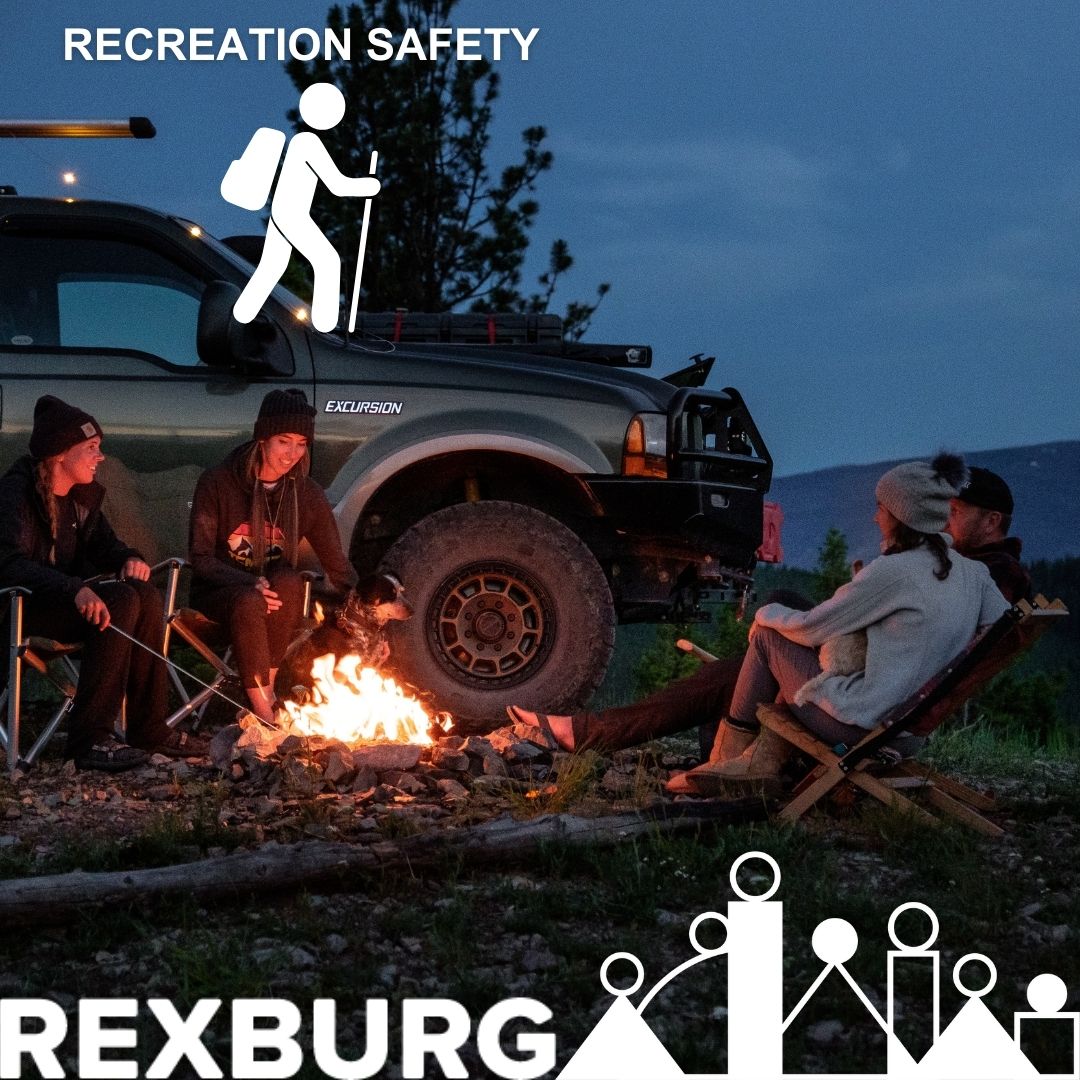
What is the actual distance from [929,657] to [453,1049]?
98.7 inches

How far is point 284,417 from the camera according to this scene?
6961 millimetres

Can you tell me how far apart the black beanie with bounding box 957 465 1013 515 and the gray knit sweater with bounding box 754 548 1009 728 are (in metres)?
0.62

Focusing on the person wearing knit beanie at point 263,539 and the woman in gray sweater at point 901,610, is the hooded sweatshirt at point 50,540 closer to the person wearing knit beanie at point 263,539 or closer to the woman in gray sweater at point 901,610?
the person wearing knit beanie at point 263,539

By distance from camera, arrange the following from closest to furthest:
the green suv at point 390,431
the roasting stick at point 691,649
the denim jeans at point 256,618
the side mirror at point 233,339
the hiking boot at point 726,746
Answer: the hiking boot at point 726,746, the roasting stick at point 691,649, the denim jeans at point 256,618, the side mirror at point 233,339, the green suv at point 390,431

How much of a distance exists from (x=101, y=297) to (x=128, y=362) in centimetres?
36

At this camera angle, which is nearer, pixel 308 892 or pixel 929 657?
pixel 308 892

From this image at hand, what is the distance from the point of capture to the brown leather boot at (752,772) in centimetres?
571

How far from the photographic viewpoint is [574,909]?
440 cm

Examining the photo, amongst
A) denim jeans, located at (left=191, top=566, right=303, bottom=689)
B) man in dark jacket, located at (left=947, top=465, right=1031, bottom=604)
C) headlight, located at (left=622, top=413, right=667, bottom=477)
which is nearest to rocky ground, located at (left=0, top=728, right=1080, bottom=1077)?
denim jeans, located at (left=191, top=566, right=303, bottom=689)

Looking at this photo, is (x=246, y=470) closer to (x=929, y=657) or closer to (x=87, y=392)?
(x=87, y=392)

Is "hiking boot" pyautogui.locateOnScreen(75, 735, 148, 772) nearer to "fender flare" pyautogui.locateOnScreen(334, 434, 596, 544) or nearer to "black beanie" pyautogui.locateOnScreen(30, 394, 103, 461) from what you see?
"black beanie" pyautogui.locateOnScreen(30, 394, 103, 461)

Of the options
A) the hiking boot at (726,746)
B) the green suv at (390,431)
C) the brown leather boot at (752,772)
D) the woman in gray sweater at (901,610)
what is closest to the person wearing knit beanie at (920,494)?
the woman in gray sweater at (901,610)

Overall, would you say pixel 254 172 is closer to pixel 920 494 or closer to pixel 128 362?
pixel 128 362

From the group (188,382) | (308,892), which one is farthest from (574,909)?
(188,382)
